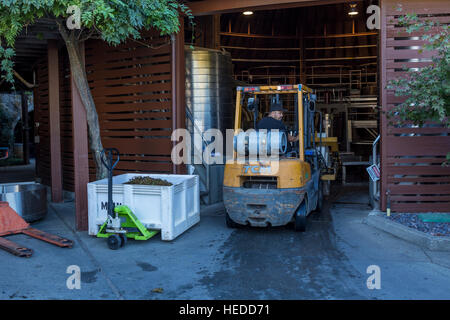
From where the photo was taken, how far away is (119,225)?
7316 millimetres

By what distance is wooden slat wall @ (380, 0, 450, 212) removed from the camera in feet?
28.3

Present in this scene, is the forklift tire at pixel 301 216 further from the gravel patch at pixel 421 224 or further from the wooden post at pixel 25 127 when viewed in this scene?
the wooden post at pixel 25 127

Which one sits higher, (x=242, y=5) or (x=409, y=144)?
(x=242, y=5)

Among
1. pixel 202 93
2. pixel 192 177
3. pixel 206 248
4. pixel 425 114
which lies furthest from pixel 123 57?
pixel 425 114

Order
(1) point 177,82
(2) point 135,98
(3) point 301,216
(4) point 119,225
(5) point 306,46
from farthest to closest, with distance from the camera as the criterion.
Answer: (5) point 306,46 → (2) point 135,98 → (1) point 177,82 → (3) point 301,216 → (4) point 119,225

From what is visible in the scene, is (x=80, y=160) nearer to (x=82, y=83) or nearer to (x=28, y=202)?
(x=82, y=83)

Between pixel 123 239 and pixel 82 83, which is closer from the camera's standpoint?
pixel 123 239

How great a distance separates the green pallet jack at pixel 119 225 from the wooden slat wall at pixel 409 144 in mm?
4663

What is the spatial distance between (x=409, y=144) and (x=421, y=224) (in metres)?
1.54

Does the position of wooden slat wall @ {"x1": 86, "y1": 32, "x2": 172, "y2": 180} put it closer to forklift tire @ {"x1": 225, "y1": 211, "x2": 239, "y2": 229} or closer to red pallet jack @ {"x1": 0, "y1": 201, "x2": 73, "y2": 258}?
forklift tire @ {"x1": 225, "y1": 211, "x2": 239, "y2": 229}

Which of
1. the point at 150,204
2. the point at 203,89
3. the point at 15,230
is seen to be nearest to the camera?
the point at 150,204

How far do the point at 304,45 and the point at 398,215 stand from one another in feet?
54.4

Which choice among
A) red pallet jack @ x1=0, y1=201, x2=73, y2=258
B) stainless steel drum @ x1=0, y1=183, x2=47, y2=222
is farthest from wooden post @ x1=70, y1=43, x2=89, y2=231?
stainless steel drum @ x1=0, y1=183, x2=47, y2=222

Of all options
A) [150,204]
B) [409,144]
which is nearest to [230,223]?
[150,204]
